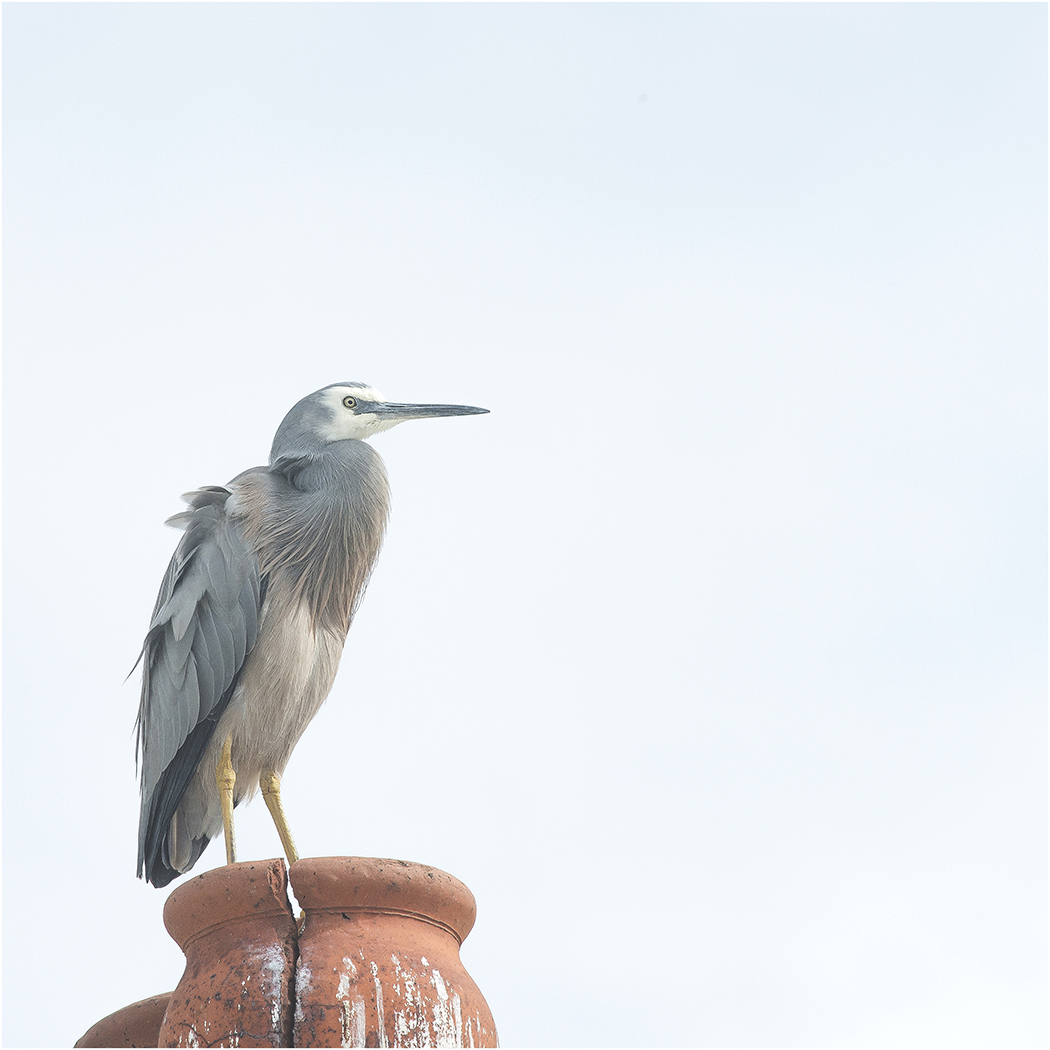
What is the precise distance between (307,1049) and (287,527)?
257 cm

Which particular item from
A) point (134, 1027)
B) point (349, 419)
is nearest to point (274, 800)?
point (134, 1027)

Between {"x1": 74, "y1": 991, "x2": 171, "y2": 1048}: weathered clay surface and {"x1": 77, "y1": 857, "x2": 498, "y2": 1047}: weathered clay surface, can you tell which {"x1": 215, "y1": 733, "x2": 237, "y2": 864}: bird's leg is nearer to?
{"x1": 74, "y1": 991, "x2": 171, "y2": 1048}: weathered clay surface

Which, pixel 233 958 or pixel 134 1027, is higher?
pixel 233 958

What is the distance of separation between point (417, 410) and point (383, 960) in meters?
3.00

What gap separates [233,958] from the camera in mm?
3484

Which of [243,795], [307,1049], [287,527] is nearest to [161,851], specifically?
[243,795]

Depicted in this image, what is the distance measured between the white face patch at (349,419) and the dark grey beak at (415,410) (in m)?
0.03

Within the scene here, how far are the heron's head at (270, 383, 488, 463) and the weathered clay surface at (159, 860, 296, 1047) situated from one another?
2.50 metres

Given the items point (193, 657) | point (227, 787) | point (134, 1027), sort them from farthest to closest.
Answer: point (193, 657) < point (227, 787) < point (134, 1027)

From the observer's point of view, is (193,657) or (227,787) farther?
(193,657)

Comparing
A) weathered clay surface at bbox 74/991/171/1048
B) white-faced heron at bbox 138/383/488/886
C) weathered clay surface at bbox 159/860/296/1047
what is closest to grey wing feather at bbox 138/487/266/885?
white-faced heron at bbox 138/383/488/886

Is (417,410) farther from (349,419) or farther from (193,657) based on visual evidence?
(193,657)

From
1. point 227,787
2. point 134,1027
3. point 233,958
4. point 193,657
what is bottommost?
point 134,1027

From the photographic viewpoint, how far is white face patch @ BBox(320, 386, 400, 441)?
579 cm
